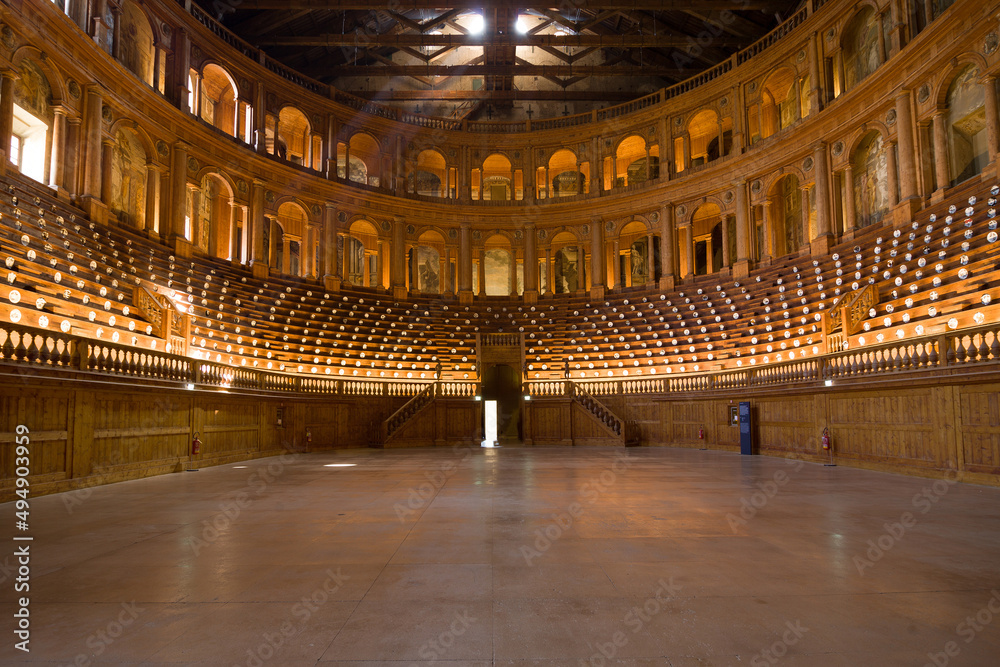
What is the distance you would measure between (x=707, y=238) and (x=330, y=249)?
20730 millimetres

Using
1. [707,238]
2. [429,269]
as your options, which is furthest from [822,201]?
[429,269]

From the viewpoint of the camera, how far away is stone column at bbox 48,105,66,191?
18.5 m

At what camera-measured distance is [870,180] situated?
23031 millimetres

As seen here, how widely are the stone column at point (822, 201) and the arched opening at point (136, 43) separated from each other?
86.9ft

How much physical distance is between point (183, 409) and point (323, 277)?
16.2 meters

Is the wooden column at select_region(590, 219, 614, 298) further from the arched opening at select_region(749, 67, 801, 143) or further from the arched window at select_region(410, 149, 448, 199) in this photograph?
the arched opening at select_region(749, 67, 801, 143)

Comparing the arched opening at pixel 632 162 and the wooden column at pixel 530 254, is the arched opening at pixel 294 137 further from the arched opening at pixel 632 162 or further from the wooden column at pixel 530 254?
the arched opening at pixel 632 162

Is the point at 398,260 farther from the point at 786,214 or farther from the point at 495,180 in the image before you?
the point at 786,214

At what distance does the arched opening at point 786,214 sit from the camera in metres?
27.1

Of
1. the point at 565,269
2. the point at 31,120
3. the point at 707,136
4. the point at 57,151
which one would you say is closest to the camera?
the point at 57,151

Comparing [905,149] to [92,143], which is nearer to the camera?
[92,143]

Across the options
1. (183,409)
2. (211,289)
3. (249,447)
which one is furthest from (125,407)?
(211,289)

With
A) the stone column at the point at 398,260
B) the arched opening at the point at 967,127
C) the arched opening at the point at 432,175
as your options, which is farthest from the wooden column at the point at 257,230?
the arched opening at the point at 967,127

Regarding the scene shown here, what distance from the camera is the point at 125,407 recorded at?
1159cm
